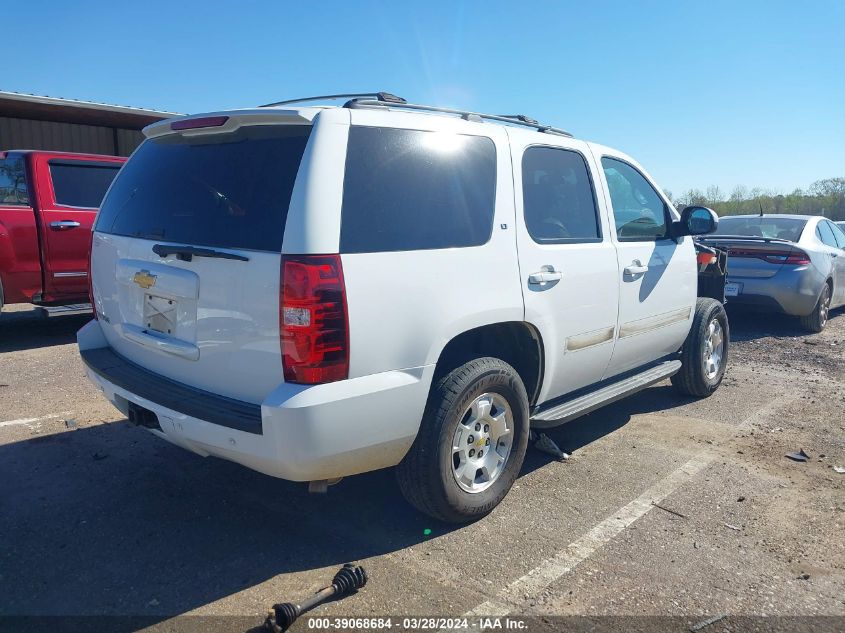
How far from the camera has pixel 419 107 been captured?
3.55 meters

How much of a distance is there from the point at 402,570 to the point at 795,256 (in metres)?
7.54

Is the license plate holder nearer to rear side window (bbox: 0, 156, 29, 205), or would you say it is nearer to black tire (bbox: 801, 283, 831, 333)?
rear side window (bbox: 0, 156, 29, 205)

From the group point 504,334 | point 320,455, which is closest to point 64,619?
point 320,455

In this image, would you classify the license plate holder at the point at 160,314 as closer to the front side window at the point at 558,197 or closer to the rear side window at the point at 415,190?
the rear side window at the point at 415,190

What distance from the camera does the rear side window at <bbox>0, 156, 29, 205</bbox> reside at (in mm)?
7266

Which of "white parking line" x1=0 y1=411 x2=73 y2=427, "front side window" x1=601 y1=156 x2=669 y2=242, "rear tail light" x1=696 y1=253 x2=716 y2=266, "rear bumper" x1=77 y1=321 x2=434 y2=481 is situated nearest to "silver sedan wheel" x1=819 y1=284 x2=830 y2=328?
"rear tail light" x1=696 y1=253 x2=716 y2=266

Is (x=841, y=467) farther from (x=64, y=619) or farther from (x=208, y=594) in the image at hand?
(x=64, y=619)

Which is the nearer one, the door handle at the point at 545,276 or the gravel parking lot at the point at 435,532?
the gravel parking lot at the point at 435,532

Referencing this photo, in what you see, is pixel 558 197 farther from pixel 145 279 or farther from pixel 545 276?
pixel 145 279

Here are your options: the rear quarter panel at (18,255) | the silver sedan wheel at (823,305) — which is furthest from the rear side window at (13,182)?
the silver sedan wheel at (823,305)

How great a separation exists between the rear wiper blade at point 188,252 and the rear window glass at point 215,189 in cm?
6

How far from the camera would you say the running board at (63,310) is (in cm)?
707

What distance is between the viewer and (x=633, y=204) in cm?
489

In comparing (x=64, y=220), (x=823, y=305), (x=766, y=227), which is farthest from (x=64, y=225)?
(x=823, y=305)
